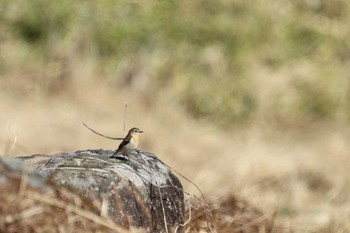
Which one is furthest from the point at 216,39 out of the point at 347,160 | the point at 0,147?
the point at 0,147

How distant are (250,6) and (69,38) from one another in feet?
11.4

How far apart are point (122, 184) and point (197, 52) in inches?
394

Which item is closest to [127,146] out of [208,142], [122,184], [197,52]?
[122,184]

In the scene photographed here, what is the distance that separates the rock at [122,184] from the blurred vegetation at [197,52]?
7.92 meters

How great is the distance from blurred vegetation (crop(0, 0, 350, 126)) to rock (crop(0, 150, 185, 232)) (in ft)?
26.0

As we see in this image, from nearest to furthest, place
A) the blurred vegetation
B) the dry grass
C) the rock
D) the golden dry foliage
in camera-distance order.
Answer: the rock
the golden dry foliage
the dry grass
the blurred vegetation

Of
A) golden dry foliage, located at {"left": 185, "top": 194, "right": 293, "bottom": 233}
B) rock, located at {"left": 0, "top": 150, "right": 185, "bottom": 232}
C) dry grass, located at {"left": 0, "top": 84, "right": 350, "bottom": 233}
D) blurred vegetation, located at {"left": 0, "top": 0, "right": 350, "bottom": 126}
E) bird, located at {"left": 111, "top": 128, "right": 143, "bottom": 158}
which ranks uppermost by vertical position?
bird, located at {"left": 111, "top": 128, "right": 143, "bottom": 158}

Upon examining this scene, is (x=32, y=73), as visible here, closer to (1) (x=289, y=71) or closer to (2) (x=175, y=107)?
(2) (x=175, y=107)

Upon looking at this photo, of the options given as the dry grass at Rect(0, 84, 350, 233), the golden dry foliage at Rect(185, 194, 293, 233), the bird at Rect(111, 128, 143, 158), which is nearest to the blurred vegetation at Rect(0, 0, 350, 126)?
the dry grass at Rect(0, 84, 350, 233)

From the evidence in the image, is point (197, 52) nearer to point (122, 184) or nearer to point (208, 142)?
point (208, 142)

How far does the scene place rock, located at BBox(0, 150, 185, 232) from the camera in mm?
3246

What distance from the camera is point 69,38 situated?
12.2 meters

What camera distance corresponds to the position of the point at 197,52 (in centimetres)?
1325

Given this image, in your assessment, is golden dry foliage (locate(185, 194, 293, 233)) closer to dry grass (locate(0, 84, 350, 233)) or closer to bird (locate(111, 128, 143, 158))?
bird (locate(111, 128, 143, 158))
